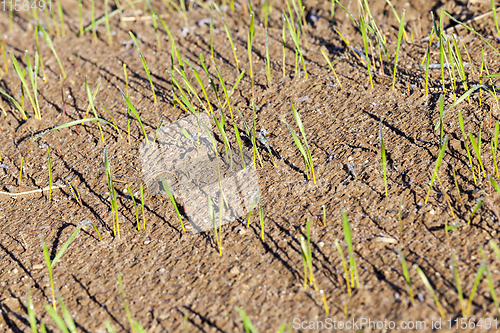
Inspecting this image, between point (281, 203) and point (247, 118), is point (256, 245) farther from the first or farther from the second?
point (247, 118)

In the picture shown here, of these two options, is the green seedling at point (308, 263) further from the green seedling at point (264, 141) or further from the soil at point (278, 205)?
the green seedling at point (264, 141)

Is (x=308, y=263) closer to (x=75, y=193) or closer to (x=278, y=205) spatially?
(x=278, y=205)

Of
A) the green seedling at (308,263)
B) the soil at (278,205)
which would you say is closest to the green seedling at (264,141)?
the soil at (278,205)

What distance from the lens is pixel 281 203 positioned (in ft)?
5.11

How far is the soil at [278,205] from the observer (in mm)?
1258

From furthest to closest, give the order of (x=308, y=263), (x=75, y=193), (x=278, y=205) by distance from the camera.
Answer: (x=75, y=193)
(x=278, y=205)
(x=308, y=263)

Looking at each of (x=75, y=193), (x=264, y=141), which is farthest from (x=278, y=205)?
(x=75, y=193)

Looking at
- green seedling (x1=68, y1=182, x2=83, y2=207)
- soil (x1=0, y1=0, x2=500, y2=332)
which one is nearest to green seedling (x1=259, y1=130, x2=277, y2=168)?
soil (x1=0, y1=0, x2=500, y2=332)

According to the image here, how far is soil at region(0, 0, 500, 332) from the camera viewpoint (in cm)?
126

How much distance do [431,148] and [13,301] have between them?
1569 millimetres

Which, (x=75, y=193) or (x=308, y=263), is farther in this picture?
(x=75, y=193)

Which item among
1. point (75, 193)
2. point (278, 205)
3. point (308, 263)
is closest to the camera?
point (308, 263)

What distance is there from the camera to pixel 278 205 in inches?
61.1

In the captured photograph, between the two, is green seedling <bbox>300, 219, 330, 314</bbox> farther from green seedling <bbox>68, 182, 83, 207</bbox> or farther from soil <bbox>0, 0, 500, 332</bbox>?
green seedling <bbox>68, 182, 83, 207</bbox>
